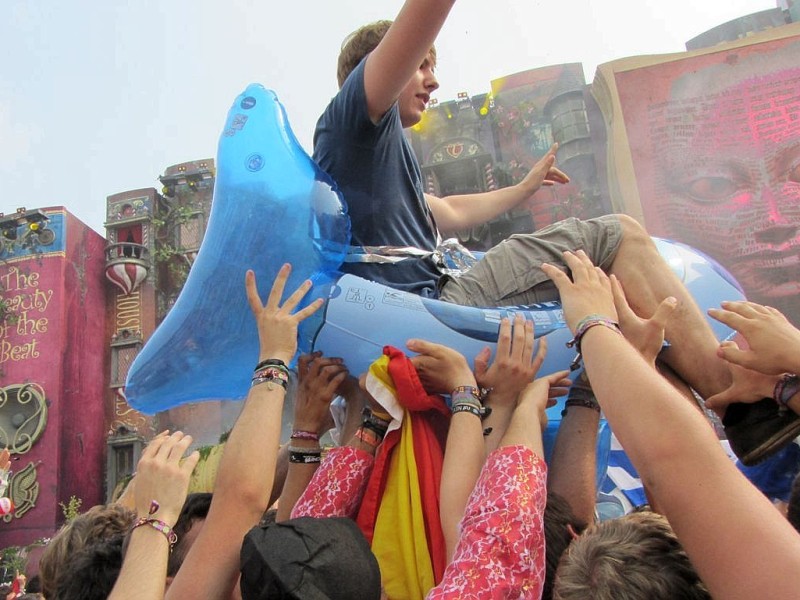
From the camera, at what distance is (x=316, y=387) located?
6.04 feet

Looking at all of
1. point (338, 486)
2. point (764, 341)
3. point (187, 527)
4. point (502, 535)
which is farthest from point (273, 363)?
point (764, 341)

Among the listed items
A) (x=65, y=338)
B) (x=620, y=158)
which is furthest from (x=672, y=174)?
(x=65, y=338)

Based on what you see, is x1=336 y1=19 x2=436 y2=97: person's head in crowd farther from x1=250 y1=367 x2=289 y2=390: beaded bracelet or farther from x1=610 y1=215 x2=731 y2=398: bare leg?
x1=250 y1=367 x2=289 y2=390: beaded bracelet

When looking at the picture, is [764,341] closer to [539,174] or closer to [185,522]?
[539,174]

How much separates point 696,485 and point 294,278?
113 centimetres

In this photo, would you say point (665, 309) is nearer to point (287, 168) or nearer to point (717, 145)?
point (287, 168)

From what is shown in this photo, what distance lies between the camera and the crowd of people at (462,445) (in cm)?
100

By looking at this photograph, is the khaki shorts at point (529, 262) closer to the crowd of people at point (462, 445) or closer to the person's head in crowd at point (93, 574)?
the crowd of people at point (462, 445)

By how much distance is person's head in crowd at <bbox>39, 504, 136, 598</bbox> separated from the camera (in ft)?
6.30

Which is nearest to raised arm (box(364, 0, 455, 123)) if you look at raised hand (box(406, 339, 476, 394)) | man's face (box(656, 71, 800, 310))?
raised hand (box(406, 339, 476, 394))

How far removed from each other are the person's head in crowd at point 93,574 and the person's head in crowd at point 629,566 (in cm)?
113

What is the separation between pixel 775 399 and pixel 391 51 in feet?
3.63

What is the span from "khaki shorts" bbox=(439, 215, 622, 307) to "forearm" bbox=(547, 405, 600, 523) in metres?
0.33

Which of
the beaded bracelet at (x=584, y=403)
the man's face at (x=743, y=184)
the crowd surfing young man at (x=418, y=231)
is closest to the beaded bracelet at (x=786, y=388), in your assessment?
the crowd surfing young man at (x=418, y=231)
